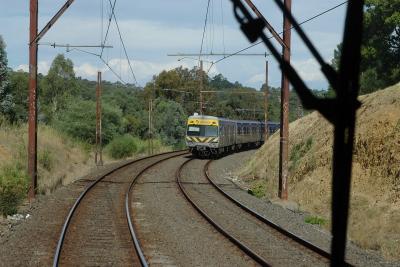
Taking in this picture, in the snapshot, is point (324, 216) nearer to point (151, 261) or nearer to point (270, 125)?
point (151, 261)

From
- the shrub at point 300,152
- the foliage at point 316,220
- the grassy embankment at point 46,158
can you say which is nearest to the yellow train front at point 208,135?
the grassy embankment at point 46,158

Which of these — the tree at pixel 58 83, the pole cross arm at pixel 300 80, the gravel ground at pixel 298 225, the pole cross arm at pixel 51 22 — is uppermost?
the tree at pixel 58 83

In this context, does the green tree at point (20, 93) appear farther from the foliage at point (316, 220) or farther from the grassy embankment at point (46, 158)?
the foliage at point (316, 220)

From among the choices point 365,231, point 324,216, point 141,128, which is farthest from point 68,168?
point 141,128

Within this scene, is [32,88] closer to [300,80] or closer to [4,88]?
[300,80]

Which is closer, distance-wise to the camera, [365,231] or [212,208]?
[365,231]

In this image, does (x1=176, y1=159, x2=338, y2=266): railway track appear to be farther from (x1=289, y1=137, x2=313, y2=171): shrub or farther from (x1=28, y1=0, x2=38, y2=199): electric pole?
(x1=28, y1=0, x2=38, y2=199): electric pole

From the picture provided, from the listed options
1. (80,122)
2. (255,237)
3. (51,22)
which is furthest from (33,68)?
(80,122)

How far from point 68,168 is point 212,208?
59.9ft

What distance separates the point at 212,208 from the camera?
1712 cm

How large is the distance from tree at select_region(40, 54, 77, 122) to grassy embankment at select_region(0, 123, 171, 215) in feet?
169

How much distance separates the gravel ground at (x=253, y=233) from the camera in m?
10.2

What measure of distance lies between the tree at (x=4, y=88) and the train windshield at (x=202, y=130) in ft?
94.0

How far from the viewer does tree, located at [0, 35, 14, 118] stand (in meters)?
62.7
